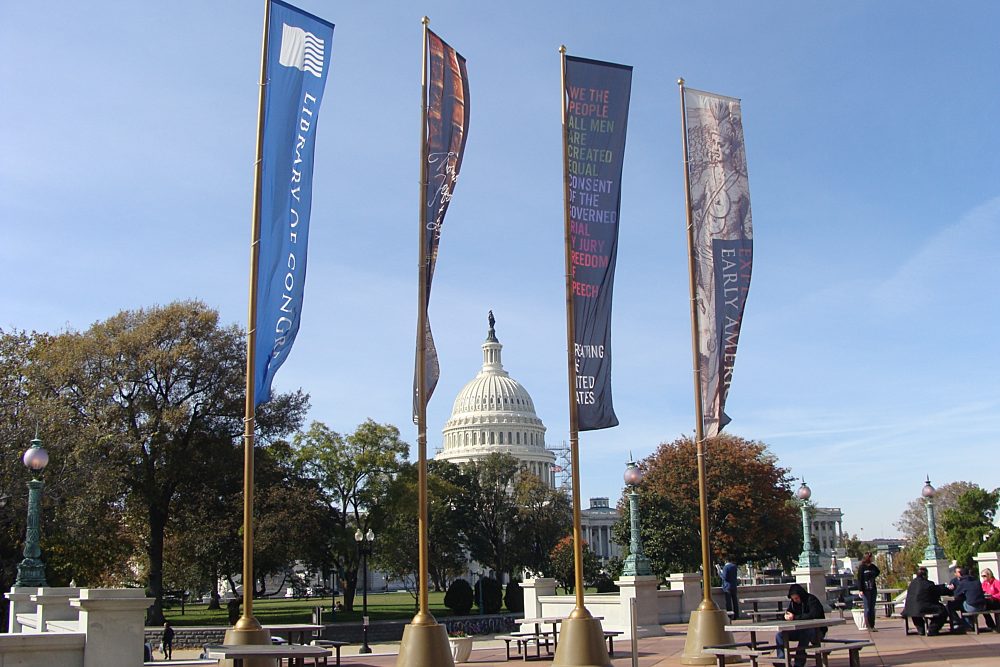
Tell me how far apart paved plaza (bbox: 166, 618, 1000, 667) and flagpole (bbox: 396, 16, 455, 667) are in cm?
489

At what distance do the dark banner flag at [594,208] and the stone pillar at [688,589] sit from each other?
639 inches

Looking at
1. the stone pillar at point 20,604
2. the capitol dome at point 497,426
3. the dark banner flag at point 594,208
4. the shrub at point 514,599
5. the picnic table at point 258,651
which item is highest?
the capitol dome at point 497,426

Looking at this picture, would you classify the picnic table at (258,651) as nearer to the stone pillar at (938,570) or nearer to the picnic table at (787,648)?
the picnic table at (787,648)

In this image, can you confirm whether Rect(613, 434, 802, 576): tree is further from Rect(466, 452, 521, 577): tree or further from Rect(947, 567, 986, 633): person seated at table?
Rect(947, 567, 986, 633): person seated at table

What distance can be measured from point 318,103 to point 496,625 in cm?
3919

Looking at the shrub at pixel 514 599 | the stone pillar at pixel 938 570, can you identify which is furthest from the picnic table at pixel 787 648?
the shrub at pixel 514 599

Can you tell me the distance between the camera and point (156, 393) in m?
52.6

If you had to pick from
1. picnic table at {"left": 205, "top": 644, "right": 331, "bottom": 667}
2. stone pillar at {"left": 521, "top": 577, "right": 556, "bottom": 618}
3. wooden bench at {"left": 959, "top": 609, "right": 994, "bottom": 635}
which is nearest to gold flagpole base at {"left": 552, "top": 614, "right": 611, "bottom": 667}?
picnic table at {"left": 205, "top": 644, "right": 331, "bottom": 667}

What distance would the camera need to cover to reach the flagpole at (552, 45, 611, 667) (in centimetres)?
1524

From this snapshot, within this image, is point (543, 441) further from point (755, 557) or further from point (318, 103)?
point (318, 103)

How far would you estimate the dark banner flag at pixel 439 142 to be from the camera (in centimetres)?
1658

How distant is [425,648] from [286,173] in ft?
25.0

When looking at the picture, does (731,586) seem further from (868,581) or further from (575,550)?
(575,550)

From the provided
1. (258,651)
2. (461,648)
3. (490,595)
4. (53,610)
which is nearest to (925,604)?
(461,648)
